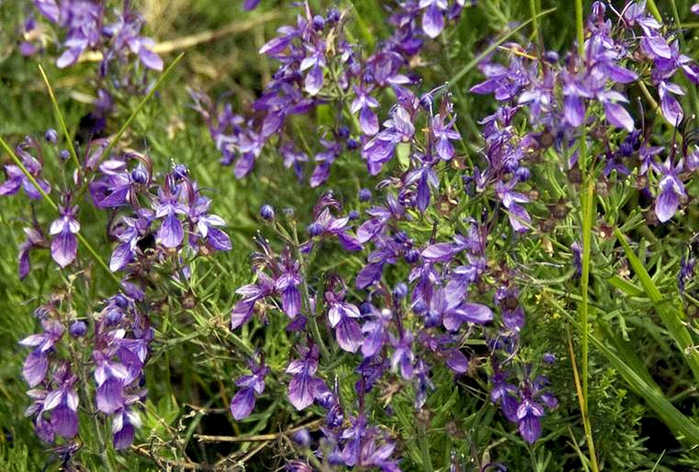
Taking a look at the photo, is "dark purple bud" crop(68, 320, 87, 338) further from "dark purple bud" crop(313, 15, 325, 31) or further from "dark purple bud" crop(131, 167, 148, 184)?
"dark purple bud" crop(313, 15, 325, 31)

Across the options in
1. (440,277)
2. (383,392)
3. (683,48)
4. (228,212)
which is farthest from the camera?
(228,212)

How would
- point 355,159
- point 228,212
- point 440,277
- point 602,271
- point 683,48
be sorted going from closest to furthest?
point 440,277 < point 602,271 < point 683,48 < point 355,159 < point 228,212

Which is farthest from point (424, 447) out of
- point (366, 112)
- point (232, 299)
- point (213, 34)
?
point (213, 34)

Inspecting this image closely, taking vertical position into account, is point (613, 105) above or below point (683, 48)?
above

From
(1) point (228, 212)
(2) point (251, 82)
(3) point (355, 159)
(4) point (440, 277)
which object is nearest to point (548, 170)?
(4) point (440, 277)

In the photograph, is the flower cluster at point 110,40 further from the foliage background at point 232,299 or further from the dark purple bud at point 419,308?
the dark purple bud at point 419,308

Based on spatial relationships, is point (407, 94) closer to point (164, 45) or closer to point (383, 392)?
point (383, 392)
